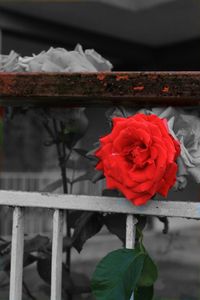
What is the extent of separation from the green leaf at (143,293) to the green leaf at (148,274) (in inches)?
0.7

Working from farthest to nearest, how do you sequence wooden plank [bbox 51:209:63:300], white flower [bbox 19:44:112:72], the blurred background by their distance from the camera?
the blurred background, white flower [bbox 19:44:112:72], wooden plank [bbox 51:209:63:300]

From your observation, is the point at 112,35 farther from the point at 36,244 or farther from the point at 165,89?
the point at 165,89

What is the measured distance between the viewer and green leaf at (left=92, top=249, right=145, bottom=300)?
32.5 inches

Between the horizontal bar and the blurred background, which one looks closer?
the horizontal bar

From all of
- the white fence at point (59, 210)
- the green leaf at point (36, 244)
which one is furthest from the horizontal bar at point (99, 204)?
the green leaf at point (36, 244)

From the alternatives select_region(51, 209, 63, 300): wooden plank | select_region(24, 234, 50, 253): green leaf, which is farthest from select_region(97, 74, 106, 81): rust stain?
select_region(24, 234, 50, 253): green leaf

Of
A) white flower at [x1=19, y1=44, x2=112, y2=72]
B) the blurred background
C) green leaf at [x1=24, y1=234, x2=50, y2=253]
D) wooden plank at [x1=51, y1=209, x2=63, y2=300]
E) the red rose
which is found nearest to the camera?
the red rose

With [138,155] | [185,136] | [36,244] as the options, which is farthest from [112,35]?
[138,155]

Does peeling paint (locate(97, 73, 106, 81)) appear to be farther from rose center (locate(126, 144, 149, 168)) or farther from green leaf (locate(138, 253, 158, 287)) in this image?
green leaf (locate(138, 253, 158, 287))

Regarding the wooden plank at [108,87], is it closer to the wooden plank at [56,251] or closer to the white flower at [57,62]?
the white flower at [57,62]

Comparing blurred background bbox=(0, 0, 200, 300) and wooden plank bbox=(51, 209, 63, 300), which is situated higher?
blurred background bbox=(0, 0, 200, 300)

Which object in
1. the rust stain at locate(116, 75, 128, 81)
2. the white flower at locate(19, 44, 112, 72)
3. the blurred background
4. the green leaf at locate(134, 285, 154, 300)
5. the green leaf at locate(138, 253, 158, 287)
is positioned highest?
the blurred background

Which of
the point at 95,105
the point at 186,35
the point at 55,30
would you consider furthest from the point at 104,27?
the point at 95,105

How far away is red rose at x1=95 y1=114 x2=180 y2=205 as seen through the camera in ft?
2.66
